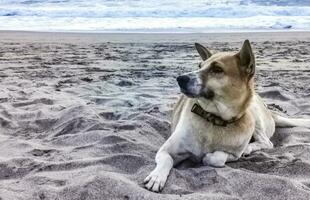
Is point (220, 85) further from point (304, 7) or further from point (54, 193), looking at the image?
point (304, 7)

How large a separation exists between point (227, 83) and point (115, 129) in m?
1.73

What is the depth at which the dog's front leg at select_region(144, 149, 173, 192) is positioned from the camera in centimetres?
347

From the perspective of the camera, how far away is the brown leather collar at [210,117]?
396 cm

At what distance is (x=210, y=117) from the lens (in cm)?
397

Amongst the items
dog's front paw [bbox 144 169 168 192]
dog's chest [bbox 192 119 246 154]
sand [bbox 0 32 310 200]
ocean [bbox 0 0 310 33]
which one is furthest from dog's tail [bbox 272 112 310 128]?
ocean [bbox 0 0 310 33]

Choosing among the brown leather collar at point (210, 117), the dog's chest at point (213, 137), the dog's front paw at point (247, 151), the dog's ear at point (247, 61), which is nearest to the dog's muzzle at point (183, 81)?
the brown leather collar at point (210, 117)

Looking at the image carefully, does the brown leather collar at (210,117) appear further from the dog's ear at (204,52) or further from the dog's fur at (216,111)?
the dog's ear at (204,52)

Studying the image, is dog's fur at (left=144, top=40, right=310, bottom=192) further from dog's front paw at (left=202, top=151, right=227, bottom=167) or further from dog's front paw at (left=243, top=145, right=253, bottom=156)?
dog's front paw at (left=243, top=145, right=253, bottom=156)

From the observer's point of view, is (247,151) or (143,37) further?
(143,37)

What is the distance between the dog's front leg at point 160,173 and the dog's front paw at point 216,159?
0.98 feet

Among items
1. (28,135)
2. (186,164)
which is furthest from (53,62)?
(186,164)

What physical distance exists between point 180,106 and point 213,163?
1008 mm

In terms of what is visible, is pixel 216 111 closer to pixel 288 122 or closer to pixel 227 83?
pixel 227 83

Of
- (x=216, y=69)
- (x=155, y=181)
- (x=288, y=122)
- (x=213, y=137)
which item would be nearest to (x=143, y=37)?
(x=288, y=122)
